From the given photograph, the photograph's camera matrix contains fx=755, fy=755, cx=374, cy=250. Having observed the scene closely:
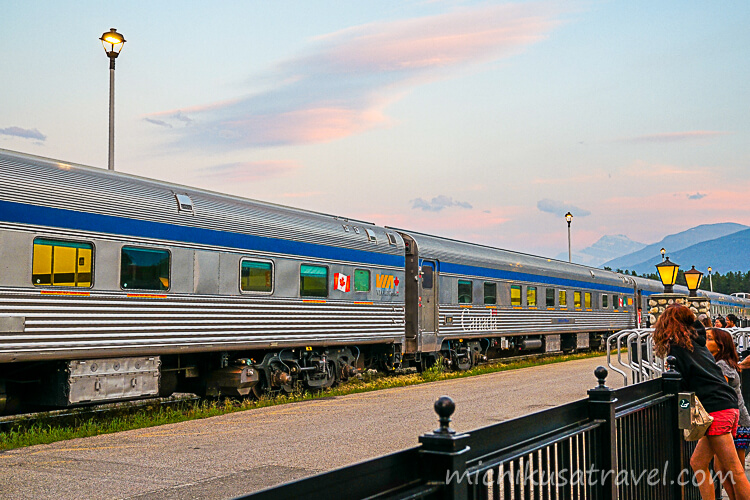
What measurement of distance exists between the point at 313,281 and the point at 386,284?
319 cm

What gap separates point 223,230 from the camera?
43.5ft

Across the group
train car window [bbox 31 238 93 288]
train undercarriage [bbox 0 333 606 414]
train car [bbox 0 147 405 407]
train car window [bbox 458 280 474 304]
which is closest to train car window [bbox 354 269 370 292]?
train car [bbox 0 147 405 407]

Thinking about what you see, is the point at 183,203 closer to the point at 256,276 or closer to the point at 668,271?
the point at 256,276

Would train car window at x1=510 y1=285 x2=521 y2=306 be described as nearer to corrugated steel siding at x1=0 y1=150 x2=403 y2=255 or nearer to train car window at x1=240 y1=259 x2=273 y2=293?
corrugated steel siding at x1=0 y1=150 x2=403 y2=255

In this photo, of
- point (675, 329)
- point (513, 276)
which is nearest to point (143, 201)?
point (675, 329)

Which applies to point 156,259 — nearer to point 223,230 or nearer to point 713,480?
point 223,230

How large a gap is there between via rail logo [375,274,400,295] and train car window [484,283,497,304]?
5.28 m

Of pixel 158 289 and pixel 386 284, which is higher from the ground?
pixel 386 284

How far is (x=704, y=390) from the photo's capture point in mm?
6398

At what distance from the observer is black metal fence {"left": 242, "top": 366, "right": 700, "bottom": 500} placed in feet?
8.50

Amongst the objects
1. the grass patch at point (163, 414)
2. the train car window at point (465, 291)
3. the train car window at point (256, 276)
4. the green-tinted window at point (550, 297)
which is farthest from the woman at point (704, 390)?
the green-tinted window at point (550, 297)

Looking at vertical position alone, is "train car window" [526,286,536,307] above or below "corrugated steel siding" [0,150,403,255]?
below

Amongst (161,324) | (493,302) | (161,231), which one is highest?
(161,231)

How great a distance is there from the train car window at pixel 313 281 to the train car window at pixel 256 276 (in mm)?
935
